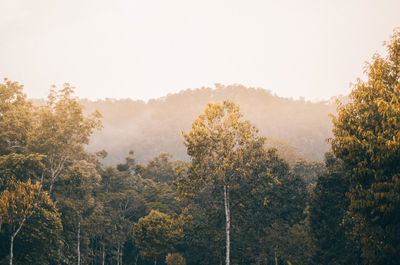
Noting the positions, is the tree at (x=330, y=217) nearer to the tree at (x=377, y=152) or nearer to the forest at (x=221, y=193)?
the forest at (x=221, y=193)

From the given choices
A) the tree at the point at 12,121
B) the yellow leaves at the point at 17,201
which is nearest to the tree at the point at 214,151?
the yellow leaves at the point at 17,201

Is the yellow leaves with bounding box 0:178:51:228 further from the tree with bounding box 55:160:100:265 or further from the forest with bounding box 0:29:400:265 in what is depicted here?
the tree with bounding box 55:160:100:265

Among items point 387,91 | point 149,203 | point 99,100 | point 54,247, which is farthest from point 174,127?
point 387,91

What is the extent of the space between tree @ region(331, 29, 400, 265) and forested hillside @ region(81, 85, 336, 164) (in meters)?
87.2

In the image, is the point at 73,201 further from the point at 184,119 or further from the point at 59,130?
the point at 184,119

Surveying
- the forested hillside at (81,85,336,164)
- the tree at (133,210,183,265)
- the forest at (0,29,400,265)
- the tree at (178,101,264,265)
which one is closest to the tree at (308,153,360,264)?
the forest at (0,29,400,265)

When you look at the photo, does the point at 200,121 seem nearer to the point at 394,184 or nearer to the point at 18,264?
the point at 394,184

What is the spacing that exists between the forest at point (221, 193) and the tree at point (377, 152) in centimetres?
4

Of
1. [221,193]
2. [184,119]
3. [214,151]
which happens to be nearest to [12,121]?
[214,151]

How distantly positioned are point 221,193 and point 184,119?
354ft

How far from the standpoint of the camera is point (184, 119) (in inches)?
5246

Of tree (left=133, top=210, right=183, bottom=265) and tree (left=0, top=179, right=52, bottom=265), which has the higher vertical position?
tree (left=0, top=179, right=52, bottom=265)

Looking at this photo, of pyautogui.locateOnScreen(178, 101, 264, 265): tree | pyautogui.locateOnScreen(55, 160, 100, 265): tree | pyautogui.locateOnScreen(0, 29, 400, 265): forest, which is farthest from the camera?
pyautogui.locateOnScreen(55, 160, 100, 265): tree

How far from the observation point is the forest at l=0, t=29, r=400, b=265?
977 cm
